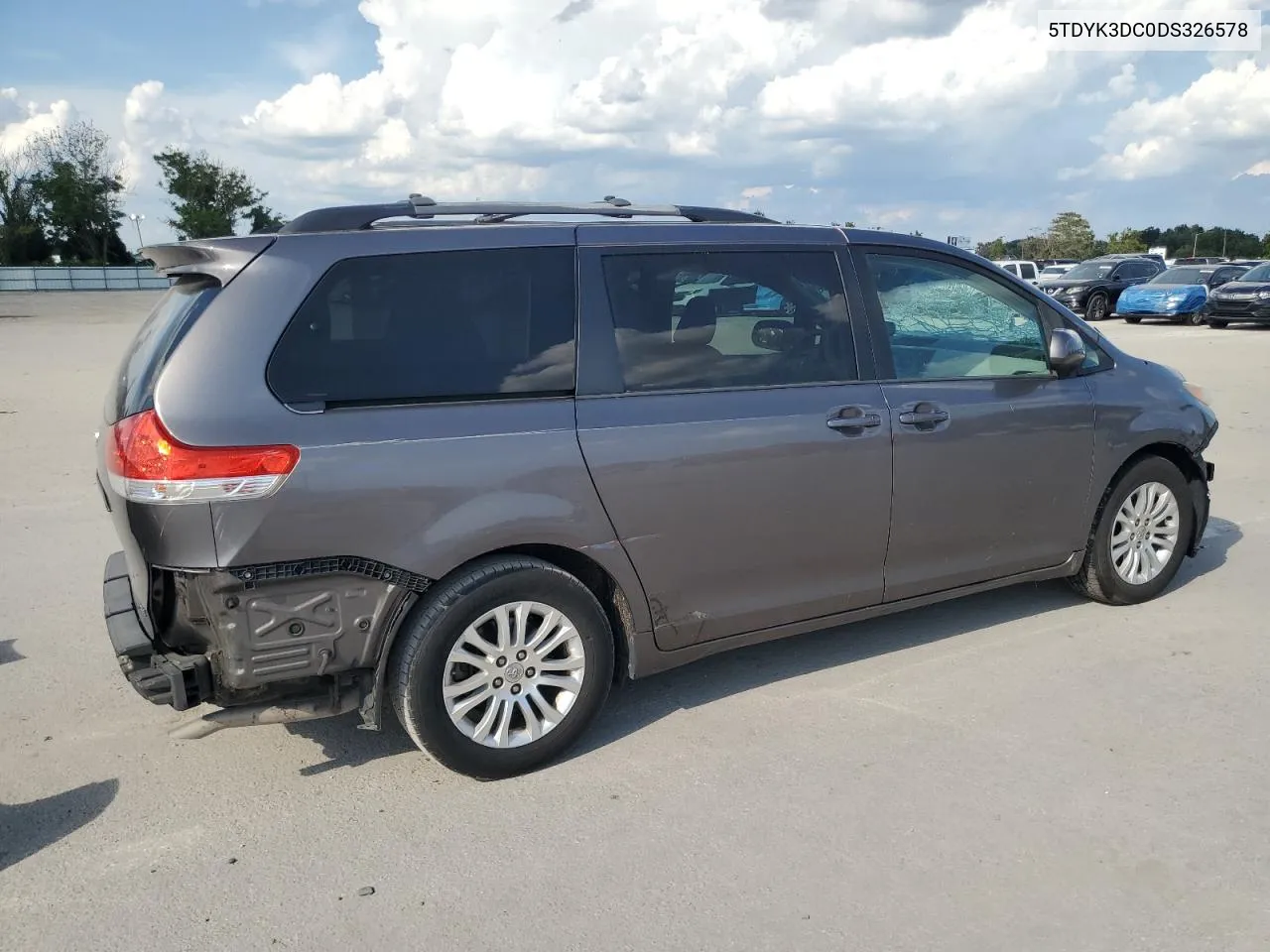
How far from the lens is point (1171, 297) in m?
26.0

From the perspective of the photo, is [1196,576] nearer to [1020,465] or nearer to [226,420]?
[1020,465]

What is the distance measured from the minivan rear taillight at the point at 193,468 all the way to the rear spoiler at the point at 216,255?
52cm

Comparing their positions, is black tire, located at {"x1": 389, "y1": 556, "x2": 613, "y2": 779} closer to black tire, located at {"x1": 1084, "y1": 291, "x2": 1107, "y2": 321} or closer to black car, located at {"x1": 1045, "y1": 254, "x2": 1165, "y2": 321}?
black car, located at {"x1": 1045, "y1": 254, "x2": 1165, "y2": 321}

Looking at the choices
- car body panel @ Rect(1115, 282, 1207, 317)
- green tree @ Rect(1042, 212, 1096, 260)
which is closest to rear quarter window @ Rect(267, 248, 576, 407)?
car body panel @ Rect(1115, 282, 1207, 317)

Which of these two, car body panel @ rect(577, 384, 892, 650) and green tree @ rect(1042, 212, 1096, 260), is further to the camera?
green tree @ rect(1042, 212, 1096, 260)

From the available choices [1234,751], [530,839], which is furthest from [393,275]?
[1234,751]

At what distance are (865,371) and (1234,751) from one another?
6.31 ft

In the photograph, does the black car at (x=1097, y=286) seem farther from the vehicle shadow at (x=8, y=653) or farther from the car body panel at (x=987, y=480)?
the vehicle shadow at (x=8, y=653)

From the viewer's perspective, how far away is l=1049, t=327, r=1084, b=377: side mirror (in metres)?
4.78

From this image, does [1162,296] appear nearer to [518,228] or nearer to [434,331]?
[518,228]

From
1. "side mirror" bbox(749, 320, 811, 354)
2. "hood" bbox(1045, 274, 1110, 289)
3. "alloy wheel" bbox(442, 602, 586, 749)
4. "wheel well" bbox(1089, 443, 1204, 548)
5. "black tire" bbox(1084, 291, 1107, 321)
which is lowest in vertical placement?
"alloy wheel" bbox(442, 602, 586, 749)

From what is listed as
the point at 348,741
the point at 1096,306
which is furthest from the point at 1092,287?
the point at 348,741

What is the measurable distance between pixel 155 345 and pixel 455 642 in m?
1.42

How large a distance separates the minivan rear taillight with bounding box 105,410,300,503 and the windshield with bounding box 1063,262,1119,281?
96.2 ft
